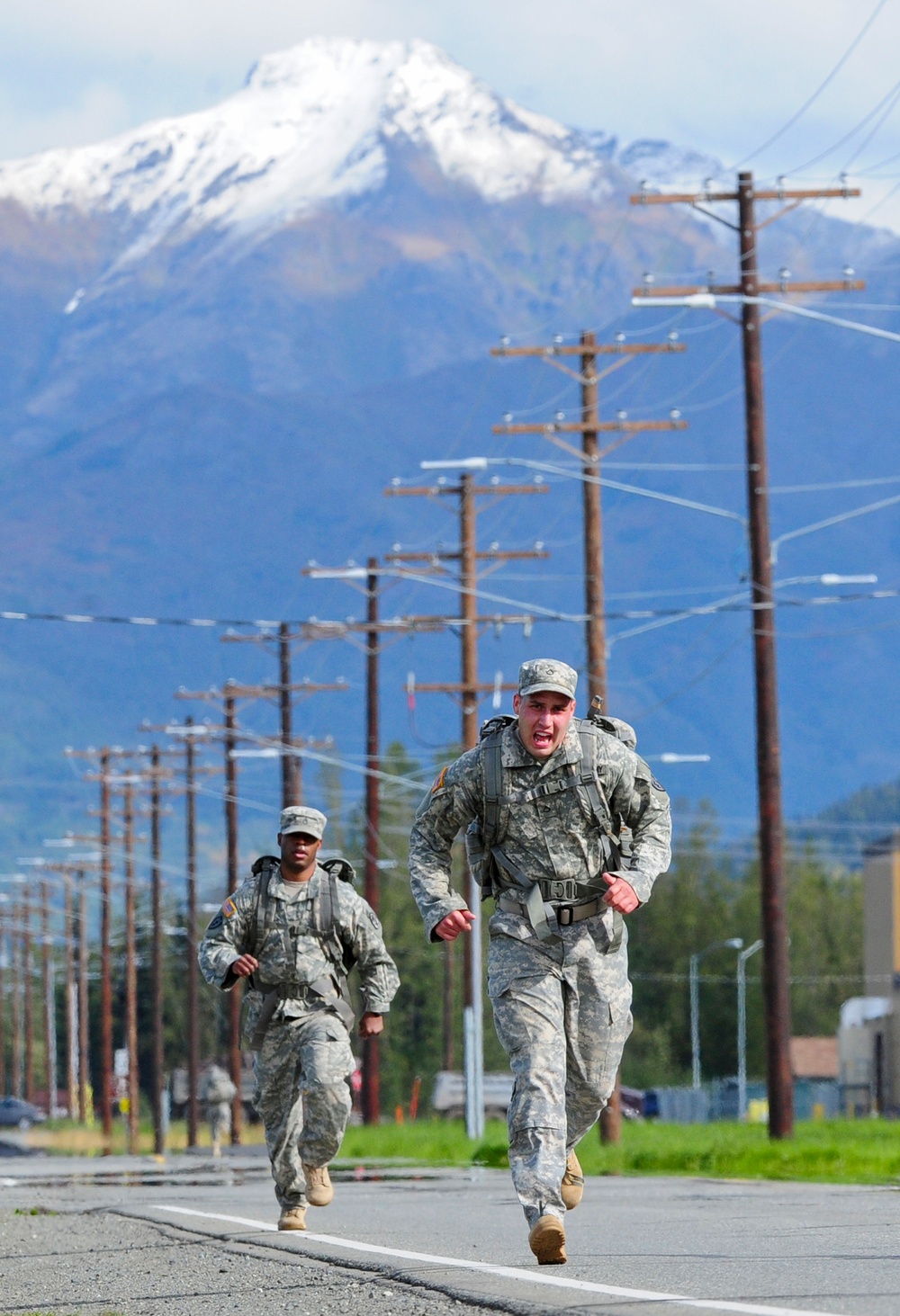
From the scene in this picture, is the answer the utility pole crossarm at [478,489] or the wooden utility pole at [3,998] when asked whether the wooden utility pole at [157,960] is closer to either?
the utility pole crossarm at [478,489]

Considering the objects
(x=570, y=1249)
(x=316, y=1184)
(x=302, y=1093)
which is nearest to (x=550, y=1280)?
(x=570, y=1249)

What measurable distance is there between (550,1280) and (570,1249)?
2.10m

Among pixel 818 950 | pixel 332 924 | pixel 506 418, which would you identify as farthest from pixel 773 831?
pixel 818 950

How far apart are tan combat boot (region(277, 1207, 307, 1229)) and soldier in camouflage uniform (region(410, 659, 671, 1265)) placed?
3173mm

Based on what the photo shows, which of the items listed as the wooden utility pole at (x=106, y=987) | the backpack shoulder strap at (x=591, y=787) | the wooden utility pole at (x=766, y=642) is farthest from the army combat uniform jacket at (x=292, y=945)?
the wooden utility pole at (x=106, y=987)

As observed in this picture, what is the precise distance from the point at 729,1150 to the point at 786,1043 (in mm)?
3488

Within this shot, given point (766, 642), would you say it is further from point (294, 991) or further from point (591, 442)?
point (294, 991)

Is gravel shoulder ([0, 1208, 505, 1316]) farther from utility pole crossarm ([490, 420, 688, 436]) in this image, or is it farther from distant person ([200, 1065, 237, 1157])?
distant person ([200, 1065, 237, 1157])

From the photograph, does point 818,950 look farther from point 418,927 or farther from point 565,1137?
point 565,1137

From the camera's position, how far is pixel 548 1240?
32.8ft

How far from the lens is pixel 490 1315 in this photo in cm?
862

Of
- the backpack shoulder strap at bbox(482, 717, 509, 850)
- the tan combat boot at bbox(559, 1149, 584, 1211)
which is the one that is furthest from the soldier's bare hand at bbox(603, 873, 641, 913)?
the tan combat boot at bbox(559, 1149, 584, 1211)

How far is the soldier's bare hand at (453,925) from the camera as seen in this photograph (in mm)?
10227

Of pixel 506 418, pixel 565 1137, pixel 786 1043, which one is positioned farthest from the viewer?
pixel 506 418
